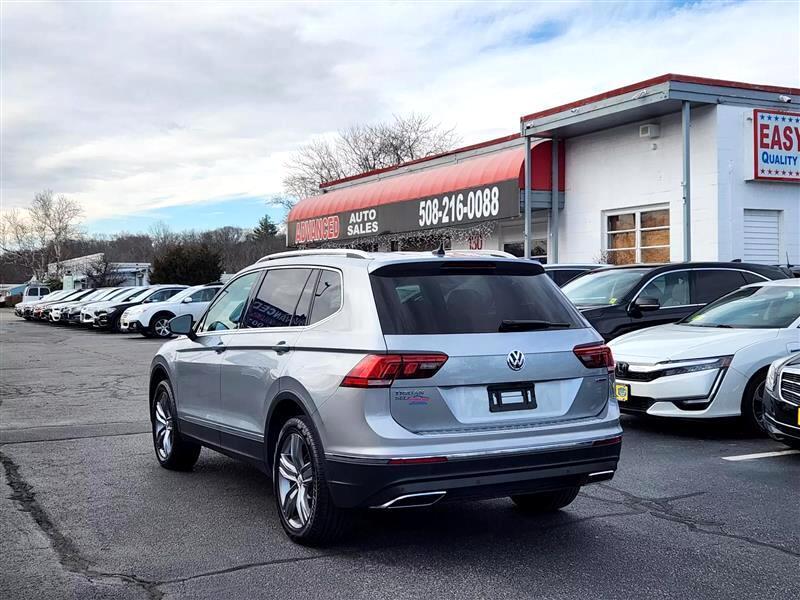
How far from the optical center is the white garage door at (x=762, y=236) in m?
20.5

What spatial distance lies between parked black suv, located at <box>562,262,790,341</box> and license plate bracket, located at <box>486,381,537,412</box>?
6607 mm

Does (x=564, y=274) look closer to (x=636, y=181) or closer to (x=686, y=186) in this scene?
(x=686, y=186)

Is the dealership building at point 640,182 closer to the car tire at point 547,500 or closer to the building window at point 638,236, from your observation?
the building window at point 638,236

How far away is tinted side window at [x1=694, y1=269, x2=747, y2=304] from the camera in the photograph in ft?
39.8

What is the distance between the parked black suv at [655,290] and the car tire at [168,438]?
578cm

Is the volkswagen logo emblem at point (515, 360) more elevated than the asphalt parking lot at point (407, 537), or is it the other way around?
the volkswagen logo emblem at point (515, 360)

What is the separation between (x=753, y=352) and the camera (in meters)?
8.79

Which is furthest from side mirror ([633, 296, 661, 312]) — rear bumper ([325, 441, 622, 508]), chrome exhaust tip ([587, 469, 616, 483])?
rear bumper ([325, 441, 622, 508])

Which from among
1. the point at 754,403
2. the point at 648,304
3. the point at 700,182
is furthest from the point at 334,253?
the point at 700,182

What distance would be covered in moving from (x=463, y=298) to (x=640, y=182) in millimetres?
18058

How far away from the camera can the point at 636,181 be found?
2228 cm

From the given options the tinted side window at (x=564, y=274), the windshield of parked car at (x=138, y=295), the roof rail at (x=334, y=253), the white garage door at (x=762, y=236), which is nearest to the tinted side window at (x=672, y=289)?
the tinted side window at (x=564, y=274)

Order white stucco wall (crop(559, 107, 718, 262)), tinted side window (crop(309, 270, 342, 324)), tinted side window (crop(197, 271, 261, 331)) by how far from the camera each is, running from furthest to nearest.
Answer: white stucco wall (crop(559, 107, 718, 262)) → tinted side window (crop(197, 271, 261, 331)) → tinted side window (crop(309, 270, 342, 324))

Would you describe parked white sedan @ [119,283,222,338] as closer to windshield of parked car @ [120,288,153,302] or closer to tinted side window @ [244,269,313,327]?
windshield of parked car @ [120,288,153,302]
